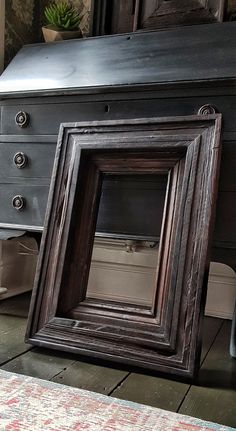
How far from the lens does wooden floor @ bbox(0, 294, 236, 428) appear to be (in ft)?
3.36

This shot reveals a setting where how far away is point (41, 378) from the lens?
44.2 inches

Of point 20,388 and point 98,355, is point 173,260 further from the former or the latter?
point 20,388

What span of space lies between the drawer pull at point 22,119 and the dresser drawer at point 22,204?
0.71 ft

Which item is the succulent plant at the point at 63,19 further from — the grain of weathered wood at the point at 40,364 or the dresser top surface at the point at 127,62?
the grain of weathered wood at the point at 40,364

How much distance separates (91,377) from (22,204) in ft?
2.17

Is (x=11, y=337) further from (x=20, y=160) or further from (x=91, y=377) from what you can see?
(x=20, y=160)

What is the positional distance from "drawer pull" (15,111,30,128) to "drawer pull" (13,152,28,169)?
10 centimetres

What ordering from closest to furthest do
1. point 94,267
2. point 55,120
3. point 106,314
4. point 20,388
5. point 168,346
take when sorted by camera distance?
point 20,388
point 168,346
point 106,314
point 55,120
point 94,267

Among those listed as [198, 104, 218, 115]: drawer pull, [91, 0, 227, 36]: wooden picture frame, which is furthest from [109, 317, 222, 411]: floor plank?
[91, 0, 227, 36]: wooden picture frame

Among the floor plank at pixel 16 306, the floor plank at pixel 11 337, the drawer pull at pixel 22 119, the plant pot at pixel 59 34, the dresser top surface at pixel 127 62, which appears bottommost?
the floor plank at pixel 11 337

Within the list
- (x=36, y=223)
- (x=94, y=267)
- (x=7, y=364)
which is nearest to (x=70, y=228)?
(x=36, y=223)

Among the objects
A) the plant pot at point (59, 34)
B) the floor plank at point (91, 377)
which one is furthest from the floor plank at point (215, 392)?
the plant pot at point (59, 34)

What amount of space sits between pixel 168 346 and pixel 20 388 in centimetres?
39

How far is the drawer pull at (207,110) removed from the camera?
1.28 meters
